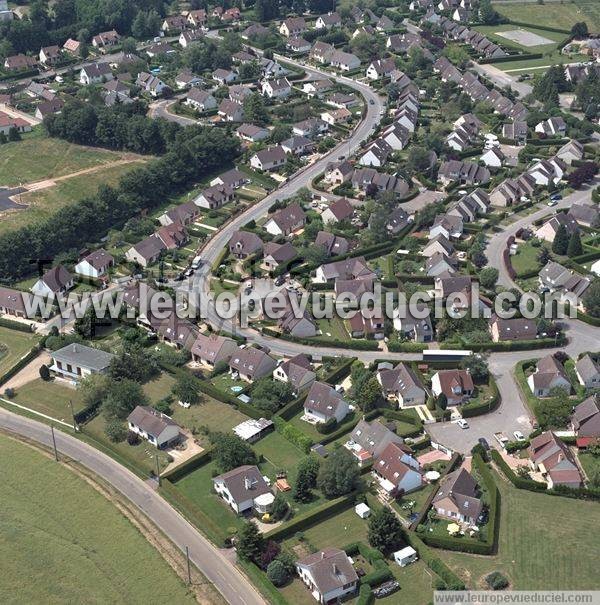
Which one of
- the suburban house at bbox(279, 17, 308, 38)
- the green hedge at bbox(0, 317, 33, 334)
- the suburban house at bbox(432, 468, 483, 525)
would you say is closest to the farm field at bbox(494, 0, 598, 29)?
the suburban house at bbox(279, 17, 308, 38)

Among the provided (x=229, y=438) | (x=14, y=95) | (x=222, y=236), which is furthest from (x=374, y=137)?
(x=229, y=438)

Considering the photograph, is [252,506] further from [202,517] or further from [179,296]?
[179,296]

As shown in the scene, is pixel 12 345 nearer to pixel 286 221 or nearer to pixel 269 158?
pixel 286 221

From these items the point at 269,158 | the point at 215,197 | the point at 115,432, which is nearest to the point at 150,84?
the point at 269,158

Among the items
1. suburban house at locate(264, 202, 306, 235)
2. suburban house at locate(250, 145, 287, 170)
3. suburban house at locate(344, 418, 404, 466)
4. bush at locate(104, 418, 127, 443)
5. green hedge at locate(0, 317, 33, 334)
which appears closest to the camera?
suburban house at locate(344, 418, 404, 466)

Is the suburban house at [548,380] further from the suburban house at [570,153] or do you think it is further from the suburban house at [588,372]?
the suburban house at [570,153]

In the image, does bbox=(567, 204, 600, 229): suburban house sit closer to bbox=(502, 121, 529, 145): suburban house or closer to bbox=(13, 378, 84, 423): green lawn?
bbox=(502, 121, 529, 145): suburban house
